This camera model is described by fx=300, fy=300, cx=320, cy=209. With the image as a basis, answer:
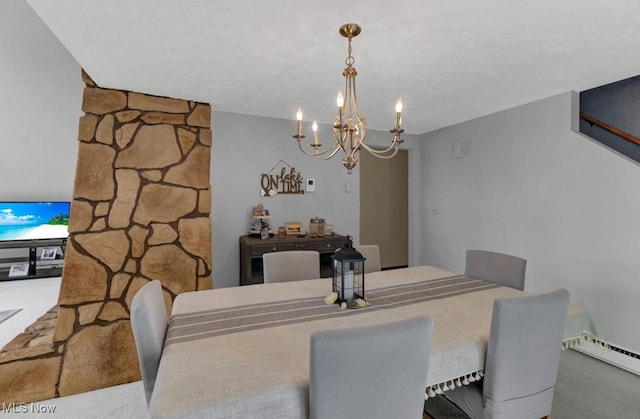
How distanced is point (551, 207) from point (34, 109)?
5220mm

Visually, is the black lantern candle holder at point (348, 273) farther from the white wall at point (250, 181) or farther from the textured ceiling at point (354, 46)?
the white wall at point (250, 181)

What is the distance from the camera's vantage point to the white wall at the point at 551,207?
8.12 ft

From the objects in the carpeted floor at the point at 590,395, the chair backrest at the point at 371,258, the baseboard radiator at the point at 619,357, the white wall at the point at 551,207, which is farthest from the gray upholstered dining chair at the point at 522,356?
the white wall at the point at 551,207

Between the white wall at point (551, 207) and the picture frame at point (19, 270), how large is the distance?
4.73 meters

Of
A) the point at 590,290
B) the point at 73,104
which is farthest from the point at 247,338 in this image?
the point at 73,104

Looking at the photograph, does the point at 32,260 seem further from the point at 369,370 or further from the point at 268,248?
Answer: the point at 369,370

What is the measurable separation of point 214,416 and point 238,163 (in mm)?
2984

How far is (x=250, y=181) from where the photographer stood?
3566mm

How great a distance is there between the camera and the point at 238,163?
350cm

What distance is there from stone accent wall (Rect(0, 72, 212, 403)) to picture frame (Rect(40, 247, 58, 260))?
37.8 inches

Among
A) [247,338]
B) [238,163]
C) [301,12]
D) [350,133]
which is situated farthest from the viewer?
[238,163]

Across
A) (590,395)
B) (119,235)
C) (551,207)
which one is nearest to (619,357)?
(590,395)

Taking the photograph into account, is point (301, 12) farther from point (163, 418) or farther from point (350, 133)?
point (163, 418)

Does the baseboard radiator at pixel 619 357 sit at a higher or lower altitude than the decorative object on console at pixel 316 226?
lower
